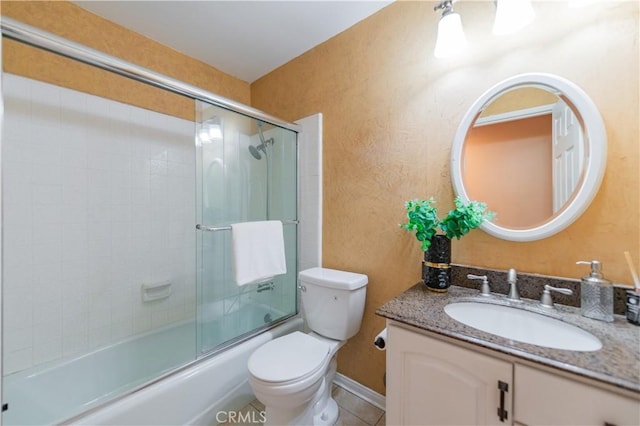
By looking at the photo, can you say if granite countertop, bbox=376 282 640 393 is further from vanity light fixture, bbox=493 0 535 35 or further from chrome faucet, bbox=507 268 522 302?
vanity light fixture, bbox=493 0 535 35

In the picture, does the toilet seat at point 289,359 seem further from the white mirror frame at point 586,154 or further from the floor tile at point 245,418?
the white mirror frame at point 586,154

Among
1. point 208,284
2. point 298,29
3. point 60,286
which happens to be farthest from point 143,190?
→ point 298,29

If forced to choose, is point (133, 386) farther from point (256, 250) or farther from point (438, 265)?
point (438, 265)

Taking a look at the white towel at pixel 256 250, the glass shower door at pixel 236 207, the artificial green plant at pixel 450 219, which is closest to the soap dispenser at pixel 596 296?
the artificial green plant at pixel 450 219

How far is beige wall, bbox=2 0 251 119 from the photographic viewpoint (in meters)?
1.35

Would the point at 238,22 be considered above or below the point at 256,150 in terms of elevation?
above

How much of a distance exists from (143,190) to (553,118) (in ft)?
7.65

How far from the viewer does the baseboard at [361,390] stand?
4.85 feet

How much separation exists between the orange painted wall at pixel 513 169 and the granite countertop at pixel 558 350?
364 mm

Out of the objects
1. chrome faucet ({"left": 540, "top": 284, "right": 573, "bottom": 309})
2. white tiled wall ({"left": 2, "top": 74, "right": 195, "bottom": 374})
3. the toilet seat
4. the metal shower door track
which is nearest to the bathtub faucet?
the toilet seat

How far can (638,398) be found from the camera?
0.54 metres

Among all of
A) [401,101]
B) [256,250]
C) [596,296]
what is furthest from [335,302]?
[401,101]

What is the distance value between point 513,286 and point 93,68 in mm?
2577

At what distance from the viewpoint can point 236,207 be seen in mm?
1601
